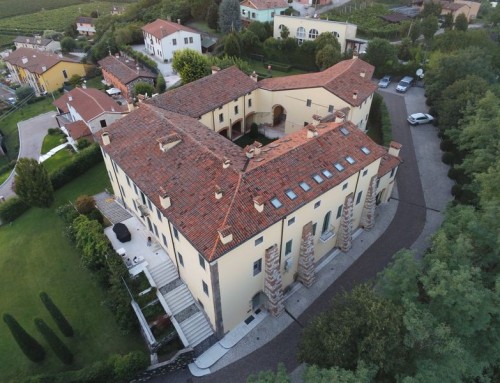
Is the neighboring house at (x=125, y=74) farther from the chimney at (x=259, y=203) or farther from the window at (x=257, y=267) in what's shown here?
the window at (x=257, y=267)

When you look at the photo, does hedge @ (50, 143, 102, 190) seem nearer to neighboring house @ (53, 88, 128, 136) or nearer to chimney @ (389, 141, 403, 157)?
neighboring house @ (53, 88, 128, 136)

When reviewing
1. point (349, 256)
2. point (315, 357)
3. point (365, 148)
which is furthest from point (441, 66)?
Result: point (315, 357)

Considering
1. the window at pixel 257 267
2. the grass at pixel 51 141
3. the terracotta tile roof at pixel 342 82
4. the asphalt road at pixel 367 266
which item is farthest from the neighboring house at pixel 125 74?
the window at pixel 257 267

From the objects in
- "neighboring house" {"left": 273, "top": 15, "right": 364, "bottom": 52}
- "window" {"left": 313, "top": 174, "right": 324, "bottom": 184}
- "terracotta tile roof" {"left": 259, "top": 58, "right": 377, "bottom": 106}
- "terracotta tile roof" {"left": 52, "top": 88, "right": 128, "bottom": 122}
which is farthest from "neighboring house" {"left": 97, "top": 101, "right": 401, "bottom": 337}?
"neighboring house" {"left": 273, "top": 15, "right": 364, "bottom": 52}

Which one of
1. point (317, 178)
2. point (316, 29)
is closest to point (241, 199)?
point (317, 178)

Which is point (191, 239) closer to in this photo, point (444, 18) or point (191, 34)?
point (191, 34)
